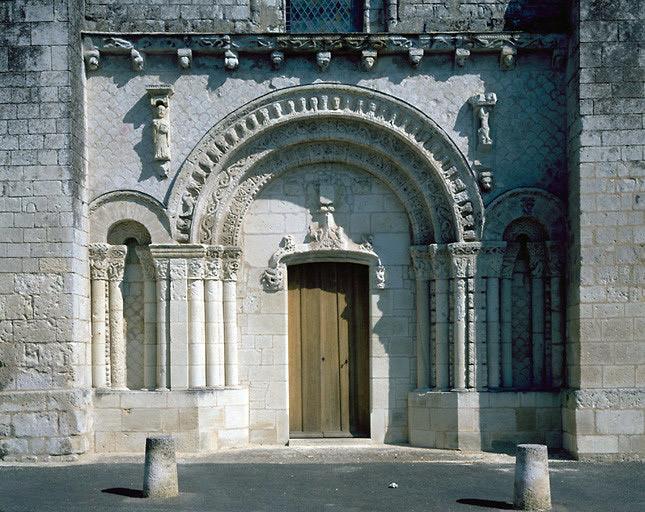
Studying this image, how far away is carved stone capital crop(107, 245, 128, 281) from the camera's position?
528 inches

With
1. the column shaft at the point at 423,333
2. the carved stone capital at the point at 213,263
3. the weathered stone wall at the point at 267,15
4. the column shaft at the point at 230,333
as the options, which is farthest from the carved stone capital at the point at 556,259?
the carved stone capital at the point at 213,263

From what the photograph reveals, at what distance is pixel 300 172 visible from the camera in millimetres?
13883

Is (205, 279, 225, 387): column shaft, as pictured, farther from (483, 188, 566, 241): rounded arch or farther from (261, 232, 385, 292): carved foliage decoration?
(483, 188, 566, 241): rounded arch

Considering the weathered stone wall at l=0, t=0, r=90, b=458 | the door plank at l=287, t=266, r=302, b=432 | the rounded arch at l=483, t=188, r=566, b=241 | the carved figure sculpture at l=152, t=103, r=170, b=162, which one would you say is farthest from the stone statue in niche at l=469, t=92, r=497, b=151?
the weathered stone wall at l=0, t=0, r=90, b=458

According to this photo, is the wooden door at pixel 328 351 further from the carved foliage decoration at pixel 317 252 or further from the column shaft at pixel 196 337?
the column shaft at pixel 196 337

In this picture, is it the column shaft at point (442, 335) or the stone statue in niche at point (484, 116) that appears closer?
the stone statue in niche at point (484, 116)

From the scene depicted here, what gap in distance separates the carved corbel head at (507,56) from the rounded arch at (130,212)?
503cm

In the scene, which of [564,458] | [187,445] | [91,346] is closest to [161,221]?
[91,346]

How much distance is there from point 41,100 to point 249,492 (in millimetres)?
5851

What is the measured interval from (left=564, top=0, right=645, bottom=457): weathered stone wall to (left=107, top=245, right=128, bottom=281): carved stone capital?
19.9 feet

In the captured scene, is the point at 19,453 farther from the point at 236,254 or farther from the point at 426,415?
the point at 426,415

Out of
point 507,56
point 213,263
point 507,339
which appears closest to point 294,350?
point 213,263

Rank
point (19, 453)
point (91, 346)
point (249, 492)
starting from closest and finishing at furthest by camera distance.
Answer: point (249, 492)
point (19, 453)
point (91, 346)

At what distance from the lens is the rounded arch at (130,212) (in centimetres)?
1332
